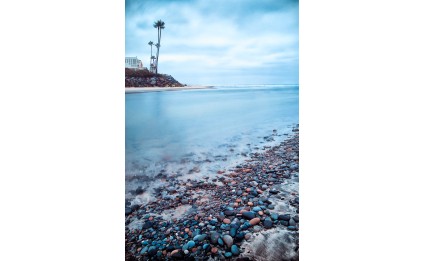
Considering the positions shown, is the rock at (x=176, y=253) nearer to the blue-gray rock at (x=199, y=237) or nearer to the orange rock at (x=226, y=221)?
the blue-gray rock at (x=199, y=237)

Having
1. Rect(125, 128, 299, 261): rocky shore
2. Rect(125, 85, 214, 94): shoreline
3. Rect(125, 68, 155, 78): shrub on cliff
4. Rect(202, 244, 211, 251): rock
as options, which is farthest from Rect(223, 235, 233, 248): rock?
Rect(125, 68, 155, 78): shrub on cliff

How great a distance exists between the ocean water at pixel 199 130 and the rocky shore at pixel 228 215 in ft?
0.25

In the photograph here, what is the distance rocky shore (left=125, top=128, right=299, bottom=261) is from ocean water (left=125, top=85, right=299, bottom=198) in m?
0.08

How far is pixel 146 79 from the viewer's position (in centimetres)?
183

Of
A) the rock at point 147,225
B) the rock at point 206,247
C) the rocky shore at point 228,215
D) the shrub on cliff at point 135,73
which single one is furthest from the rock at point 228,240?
the shrub on cliff at point 135,73

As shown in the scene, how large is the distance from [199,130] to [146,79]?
1.62ft

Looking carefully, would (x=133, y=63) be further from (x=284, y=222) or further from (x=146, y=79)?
(x=284, y=222)

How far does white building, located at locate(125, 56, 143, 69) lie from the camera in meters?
1.82

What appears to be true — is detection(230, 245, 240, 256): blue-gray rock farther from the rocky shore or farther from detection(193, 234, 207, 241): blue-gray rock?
detection(193, 234, 207, 241): blue-gray rock
